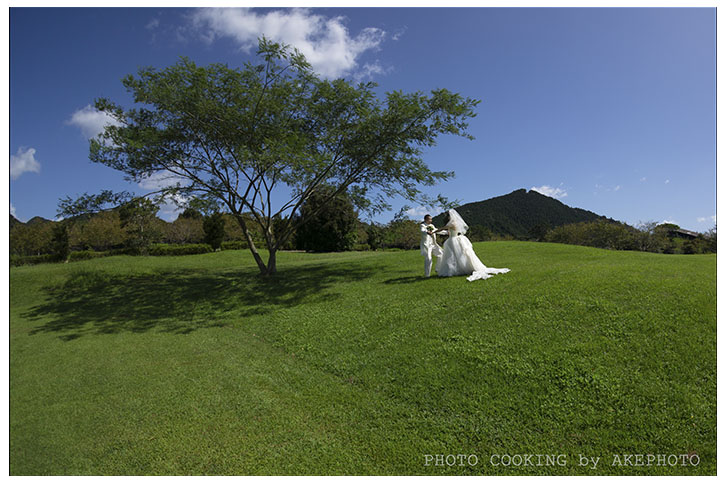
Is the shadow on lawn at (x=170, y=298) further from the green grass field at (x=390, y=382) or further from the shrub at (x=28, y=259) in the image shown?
the shrub at (x=28, y=259)

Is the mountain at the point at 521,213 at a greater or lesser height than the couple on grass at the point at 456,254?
greater

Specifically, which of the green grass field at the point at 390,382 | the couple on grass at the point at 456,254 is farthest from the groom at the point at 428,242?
the green grass field at the point at 390,382

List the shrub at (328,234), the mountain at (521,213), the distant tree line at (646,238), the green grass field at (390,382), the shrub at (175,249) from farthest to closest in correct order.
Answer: the mountain at (521,213) → the shrub at (328,234) → the distant tree line at (646,238) → the shrub at (175,249) → the green grass field at (390,382)

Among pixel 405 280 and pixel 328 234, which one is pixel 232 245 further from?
pixel 405 280

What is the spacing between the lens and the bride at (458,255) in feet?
30.8

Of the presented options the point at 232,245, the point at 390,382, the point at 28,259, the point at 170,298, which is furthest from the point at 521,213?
the point at 28,259

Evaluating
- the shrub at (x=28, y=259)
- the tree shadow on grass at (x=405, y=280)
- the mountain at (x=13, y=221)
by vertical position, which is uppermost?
the mountain at (x=13, y=221)

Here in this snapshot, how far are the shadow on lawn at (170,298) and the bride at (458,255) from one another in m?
3.33

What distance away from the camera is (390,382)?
15.9 ft

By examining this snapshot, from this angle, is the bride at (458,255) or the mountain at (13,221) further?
the bride at (458,255)

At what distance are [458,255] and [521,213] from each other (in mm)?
36160

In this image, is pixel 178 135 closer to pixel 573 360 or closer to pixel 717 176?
pixel 573 360

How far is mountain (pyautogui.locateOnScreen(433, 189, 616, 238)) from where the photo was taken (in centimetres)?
3975
